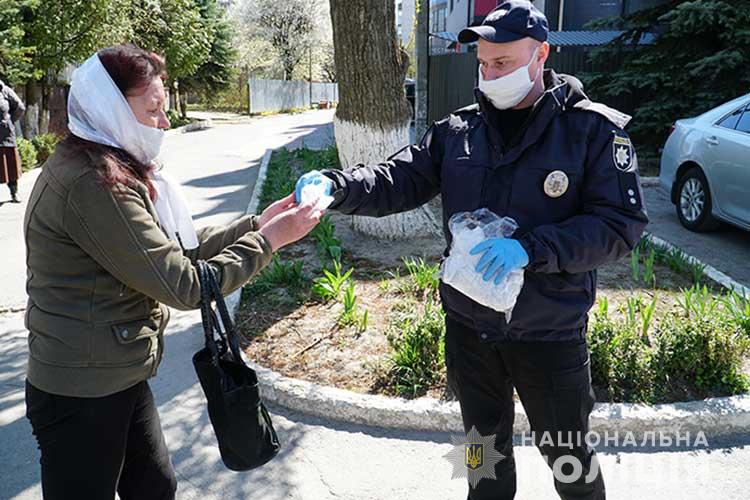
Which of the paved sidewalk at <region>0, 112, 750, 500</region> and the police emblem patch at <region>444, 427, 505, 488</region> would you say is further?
the paved sidewalk at <region>0, 112, 750, 500</region>

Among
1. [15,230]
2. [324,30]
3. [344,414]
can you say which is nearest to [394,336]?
[344,414]

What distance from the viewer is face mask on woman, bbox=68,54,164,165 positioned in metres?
1.96

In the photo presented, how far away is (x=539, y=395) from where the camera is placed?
7.70ft

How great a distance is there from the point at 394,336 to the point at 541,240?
2.26 m

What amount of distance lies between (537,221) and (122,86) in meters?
1.43

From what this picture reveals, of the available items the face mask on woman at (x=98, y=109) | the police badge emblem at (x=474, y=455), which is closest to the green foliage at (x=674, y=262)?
the police badge emblem at (x=474, y=455)

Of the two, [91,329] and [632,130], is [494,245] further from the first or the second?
[632,130]

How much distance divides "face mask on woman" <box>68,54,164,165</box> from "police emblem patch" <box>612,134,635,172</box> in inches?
61.3

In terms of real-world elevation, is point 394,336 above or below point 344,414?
above

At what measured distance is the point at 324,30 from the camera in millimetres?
49406

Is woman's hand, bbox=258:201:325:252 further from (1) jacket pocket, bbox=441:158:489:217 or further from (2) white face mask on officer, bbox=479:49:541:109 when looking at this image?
(2) white face mask on officer, bbox=479:49:541:109

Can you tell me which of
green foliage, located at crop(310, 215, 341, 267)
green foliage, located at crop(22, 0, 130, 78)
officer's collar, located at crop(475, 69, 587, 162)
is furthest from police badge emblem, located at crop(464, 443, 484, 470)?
green foliage, located at crop(22, 0, 130, 78)

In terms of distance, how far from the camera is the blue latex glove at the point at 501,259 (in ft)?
6.99

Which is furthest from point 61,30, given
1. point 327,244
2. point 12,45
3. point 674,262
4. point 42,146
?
point 674,262
